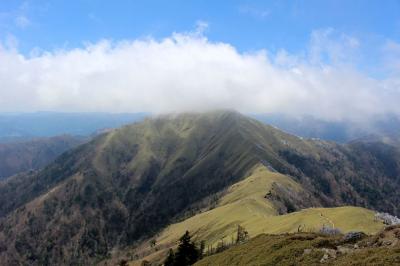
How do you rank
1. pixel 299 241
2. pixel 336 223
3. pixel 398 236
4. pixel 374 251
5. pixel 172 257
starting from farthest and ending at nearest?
1. pixel 336 223
2. pixel 172 257
3. pixel 299 241
4. pixel 398 236
5. pixel 374 251

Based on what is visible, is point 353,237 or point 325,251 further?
point 353,237

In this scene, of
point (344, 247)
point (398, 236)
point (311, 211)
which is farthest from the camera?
point (311, 211)

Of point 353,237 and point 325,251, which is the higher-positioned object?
point 353,237

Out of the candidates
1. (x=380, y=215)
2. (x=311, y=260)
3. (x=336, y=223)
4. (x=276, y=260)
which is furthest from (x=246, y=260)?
(x=380, y=215)

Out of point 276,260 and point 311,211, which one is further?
point 311,211

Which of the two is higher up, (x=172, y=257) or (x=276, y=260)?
(x=276, y=260)

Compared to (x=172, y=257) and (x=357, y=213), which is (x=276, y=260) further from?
(x=357, y=213)

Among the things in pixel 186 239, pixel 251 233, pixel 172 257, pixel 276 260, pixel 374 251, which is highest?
pixel 374 251

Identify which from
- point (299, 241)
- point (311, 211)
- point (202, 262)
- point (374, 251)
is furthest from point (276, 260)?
point (311, 211)

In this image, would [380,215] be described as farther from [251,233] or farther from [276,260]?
[276,260]

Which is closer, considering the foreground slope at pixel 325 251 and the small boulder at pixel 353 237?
the foreground slope at pixel 325 251

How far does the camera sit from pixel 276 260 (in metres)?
69.9

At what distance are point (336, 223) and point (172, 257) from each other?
6599cm

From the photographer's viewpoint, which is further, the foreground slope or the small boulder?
the small boulder
